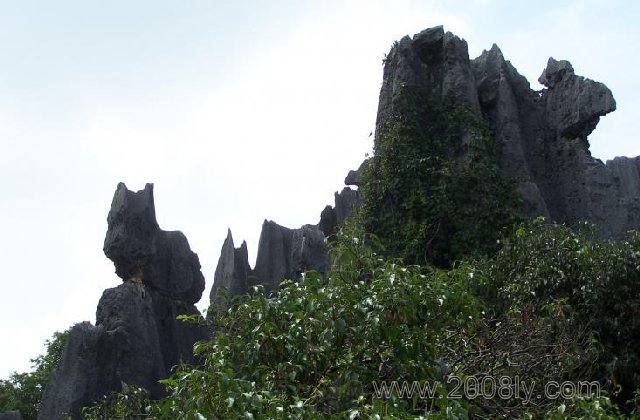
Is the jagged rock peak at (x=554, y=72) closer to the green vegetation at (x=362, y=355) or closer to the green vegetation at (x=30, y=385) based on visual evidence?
the green vegetation at (x=362, y=355)

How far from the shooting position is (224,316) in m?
8.20

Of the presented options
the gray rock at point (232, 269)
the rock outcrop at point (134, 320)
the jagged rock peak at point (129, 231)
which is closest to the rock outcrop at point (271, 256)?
the gray rock at point (232, 269)

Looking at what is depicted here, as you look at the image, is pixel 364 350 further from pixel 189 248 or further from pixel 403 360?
pixel 189 248

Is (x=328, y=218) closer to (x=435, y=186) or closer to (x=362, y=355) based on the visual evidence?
(x=435, y=186)

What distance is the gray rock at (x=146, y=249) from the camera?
2175 centimetres

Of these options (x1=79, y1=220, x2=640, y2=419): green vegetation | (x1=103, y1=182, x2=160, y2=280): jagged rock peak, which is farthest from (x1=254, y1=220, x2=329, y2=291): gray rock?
(x1=79, y1=220, x2=640, y2=419): green vegetation

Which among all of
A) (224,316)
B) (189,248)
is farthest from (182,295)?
(224,316)

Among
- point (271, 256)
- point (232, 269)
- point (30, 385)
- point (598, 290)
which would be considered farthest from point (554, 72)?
point (30, 385)

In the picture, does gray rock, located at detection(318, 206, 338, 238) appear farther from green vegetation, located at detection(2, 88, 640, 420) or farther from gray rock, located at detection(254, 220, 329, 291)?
green vegetation, located at detection(2, 88, 640, 420)

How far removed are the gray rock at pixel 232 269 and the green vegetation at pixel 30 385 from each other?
1158cm

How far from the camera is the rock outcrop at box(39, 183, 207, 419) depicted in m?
19.3

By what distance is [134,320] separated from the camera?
810 inches

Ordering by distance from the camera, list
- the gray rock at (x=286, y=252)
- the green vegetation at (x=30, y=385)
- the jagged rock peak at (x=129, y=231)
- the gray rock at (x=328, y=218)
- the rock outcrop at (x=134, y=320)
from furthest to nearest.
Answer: the green vegetation at (x=30, y=385) → the gray rock at (x=328, y=218) → the gray rock at (x=286, y=252) → the jagged rock peak at (x=129, y=231) → the rock outcrop at (x=134, y=320)

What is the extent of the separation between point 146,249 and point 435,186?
702 cm
